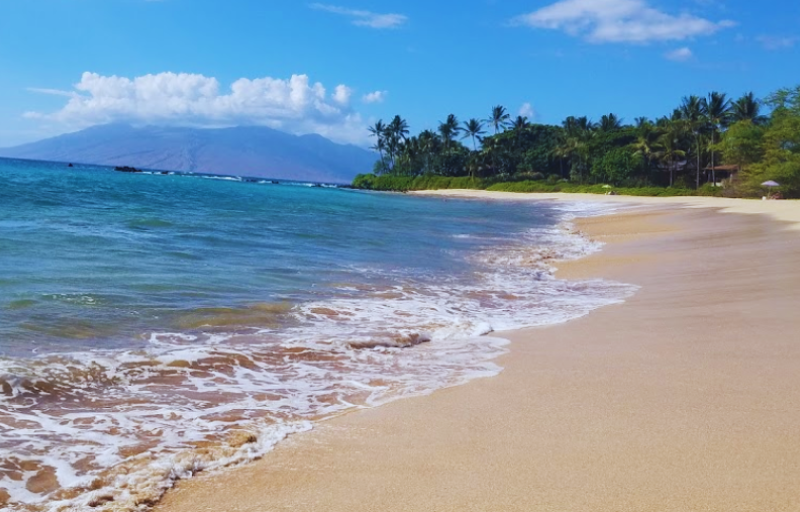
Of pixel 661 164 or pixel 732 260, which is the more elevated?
pixel 661 164

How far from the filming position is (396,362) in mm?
6027

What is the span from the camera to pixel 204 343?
6434 mm

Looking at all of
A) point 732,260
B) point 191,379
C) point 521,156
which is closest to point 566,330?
point 191,379

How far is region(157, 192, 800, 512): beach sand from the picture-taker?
10.0 feet

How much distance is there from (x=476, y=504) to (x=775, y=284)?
24.8ft

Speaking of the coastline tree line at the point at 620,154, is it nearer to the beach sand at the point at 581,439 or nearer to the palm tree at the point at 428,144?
the palm tree at the point at 428,144

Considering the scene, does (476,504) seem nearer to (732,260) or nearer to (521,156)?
(732,260)

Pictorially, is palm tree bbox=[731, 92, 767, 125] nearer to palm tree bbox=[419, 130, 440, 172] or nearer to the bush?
the bush

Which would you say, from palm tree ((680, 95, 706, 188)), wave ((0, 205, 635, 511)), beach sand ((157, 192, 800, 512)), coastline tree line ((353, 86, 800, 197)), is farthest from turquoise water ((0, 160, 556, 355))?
palm tree ((680, 95, 706, 188))

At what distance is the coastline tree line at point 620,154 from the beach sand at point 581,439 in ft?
141

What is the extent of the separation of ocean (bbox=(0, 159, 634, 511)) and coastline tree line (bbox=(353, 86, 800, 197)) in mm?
40557

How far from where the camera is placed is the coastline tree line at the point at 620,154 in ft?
161

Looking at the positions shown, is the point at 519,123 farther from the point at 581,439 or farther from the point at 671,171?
the point at 581,439

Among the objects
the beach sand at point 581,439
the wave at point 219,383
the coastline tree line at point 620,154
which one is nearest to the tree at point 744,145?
the coastline tree line at point 620,154
